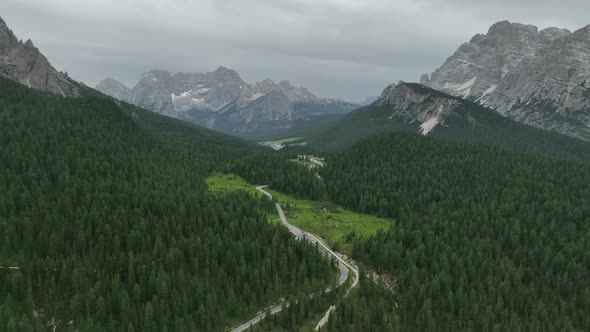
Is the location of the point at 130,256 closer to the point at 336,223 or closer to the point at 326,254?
the point at 326,254

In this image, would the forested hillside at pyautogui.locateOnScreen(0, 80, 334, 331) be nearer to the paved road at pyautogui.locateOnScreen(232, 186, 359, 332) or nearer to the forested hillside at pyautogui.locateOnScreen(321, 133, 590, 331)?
the paved road at pyautogui.locateOnScreen(232, 186, 359, 332)

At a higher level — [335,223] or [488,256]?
[488,256]

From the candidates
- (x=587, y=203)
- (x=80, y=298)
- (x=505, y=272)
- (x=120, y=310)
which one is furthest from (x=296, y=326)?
(x=587, y=203)

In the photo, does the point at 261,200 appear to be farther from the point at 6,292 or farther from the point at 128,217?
the point at 6,292

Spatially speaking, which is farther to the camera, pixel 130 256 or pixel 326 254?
pixel 326 254

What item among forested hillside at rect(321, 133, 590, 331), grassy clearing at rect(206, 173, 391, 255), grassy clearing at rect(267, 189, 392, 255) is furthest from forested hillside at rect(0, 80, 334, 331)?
forested hillside at rect(321, 133, 590, 331)

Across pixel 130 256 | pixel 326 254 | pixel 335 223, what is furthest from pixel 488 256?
pixel 130 256

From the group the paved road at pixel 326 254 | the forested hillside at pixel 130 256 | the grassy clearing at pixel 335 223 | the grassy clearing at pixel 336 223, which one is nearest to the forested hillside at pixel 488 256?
the paved road at pixel 326 254
